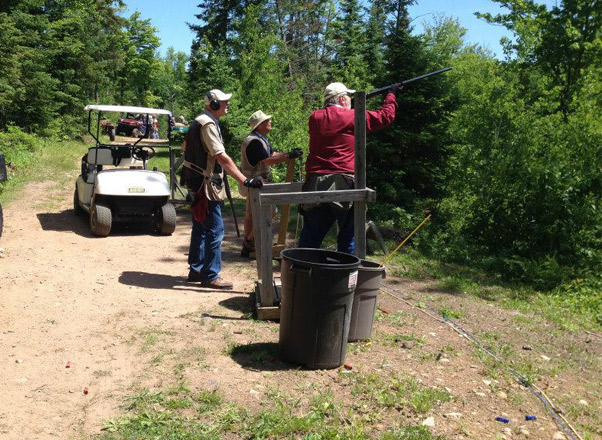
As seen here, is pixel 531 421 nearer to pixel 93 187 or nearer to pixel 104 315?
pixel 104 315

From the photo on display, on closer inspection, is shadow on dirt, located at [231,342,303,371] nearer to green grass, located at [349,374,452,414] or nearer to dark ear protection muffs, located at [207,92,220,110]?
green grass, located at [349,374,452,414]

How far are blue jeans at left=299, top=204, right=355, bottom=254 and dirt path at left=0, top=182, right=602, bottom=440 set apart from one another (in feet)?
2.84

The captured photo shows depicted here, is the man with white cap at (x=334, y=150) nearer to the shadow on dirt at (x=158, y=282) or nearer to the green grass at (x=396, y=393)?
the shadow on dirt at (x=158, y=282)

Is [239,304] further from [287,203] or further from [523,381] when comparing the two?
[523,381]

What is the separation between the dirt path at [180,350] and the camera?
12.9ft

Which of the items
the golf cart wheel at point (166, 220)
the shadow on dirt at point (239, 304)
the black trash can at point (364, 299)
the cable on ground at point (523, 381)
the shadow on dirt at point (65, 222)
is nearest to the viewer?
the cable on ground at point (523, 381)

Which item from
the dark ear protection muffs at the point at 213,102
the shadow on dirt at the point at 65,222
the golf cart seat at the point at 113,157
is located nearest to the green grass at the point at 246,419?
the dark ear protection muffs at the point at 213,102

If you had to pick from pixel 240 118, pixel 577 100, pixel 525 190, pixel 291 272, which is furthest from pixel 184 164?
pixel 240 118

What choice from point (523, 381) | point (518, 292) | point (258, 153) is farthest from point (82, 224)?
point (523, 381)

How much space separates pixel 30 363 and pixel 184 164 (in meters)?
2.82

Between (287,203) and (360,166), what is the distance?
2.36ft

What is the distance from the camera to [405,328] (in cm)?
577

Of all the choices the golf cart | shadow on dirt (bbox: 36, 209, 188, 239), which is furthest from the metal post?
shadow on dirt (bbox: 36, 209, 188, 239)

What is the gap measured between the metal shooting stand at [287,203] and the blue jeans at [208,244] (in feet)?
2.64
